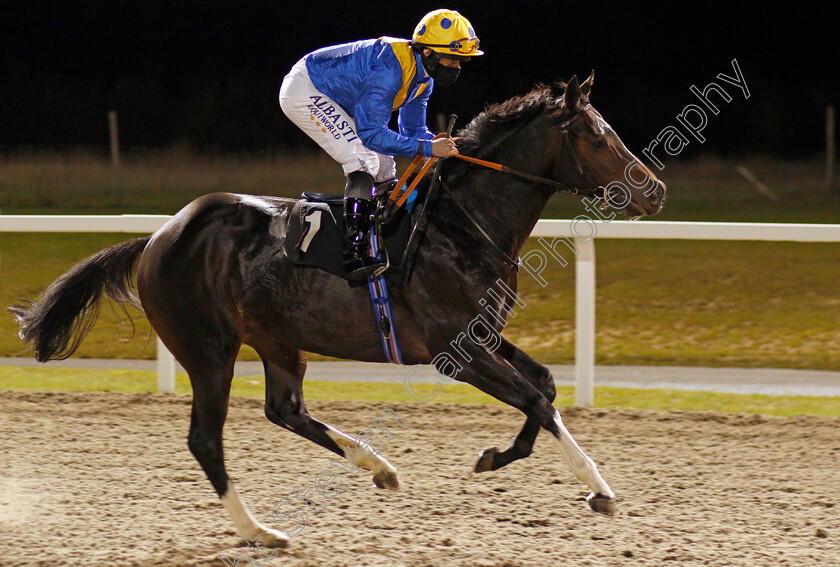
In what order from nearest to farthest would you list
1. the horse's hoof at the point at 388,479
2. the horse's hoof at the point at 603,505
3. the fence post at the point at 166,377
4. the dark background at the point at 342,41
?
the horse's hoof at the point at 603,505 < the horse's hoof at the point at 388,479 < the fence post at the point at 166,377 < the dark background at the point at 342,41

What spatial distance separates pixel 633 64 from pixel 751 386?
14388 mm

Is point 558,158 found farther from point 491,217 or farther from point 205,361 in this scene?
point 205,361

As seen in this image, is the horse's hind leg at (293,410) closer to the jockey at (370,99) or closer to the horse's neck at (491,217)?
the jockey at (370,99)

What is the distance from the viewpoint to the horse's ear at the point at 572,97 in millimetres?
3533

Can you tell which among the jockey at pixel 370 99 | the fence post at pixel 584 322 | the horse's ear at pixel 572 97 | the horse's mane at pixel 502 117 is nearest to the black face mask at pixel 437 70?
the jockey at pixel 370 99

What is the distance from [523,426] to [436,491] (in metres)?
0.63

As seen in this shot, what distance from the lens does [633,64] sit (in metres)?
19.3

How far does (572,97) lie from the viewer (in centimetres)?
356

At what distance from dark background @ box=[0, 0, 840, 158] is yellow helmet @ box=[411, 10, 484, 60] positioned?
39.5ft

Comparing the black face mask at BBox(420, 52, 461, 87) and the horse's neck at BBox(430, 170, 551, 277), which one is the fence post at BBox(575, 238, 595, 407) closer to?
the horse's neck at BBox(430, 170, 551, 277)

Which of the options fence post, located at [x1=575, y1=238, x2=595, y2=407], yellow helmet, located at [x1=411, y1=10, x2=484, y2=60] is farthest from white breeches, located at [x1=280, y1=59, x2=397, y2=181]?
fence post, located at [x1=575, y1=238, x2=595, y2=407]

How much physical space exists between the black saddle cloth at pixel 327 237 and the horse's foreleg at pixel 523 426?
1.81ft

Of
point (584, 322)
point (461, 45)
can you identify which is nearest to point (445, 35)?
point (461, 45)

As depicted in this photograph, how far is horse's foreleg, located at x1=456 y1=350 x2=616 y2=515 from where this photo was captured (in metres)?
3.39
